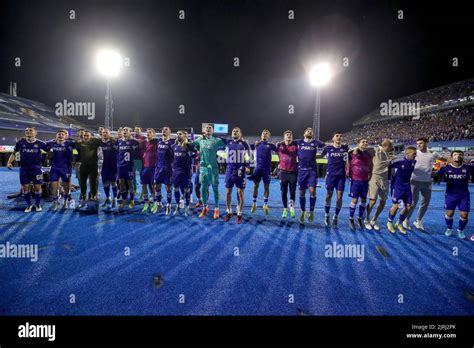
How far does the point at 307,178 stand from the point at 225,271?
3.66m

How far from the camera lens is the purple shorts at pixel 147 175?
7246 millimetres

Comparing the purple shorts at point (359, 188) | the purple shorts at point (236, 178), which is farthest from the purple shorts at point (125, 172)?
the purple shorts at point (359, 188)

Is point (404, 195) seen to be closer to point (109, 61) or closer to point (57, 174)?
point (57, 174)

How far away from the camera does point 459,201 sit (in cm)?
548

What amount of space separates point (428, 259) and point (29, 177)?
9.76 meters

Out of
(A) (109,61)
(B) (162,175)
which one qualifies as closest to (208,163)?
(B) (162,175)

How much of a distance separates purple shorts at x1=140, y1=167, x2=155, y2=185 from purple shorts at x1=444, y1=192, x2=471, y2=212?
305 inches

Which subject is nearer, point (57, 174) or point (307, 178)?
point (307, 178)

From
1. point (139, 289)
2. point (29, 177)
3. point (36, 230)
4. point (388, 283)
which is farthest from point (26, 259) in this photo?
point (388, 283)

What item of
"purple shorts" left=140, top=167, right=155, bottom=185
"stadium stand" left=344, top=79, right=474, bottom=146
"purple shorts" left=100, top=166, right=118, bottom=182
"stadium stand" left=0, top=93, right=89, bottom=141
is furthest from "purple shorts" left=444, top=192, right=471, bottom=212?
"stadium stand" left=0, top=93, right=89, bottom=141

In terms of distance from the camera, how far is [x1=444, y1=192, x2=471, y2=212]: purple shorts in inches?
212

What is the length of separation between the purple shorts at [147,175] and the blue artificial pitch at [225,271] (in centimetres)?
165
